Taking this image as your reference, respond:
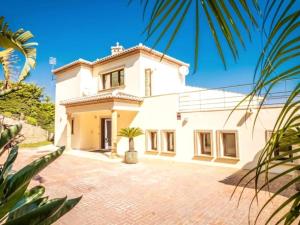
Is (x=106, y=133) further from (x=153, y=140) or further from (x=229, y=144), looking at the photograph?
(x=229, y=144)

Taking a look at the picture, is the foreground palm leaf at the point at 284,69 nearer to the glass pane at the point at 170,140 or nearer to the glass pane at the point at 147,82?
the glass pane at the point at 170,140

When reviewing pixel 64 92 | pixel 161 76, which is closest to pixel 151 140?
pixel 161 76

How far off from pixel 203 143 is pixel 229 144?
148 centimetres

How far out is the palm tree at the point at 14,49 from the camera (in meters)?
2.59

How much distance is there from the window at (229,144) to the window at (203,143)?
0.83 meters

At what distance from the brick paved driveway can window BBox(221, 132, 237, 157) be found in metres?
1.21

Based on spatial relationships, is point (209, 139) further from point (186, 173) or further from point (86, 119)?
point (86, 119)

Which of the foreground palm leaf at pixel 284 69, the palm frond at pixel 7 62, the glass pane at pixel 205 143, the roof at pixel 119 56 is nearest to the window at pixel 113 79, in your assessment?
the roof at pixel 119 56

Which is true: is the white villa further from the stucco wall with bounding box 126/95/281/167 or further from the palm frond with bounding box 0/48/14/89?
the palm frond with bounding box 0/48/14/89

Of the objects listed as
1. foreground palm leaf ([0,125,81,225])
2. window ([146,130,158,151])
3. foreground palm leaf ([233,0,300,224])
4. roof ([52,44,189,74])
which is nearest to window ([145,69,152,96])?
Answer: roof ([52,44,189,74])

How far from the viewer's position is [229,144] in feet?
40.9

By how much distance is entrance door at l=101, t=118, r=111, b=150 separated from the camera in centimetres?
1969

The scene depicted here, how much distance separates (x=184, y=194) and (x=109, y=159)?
7.85 m

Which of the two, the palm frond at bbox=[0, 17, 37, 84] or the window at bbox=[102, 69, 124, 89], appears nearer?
the palm frond at bbox=[0, 17, 37, 84]
